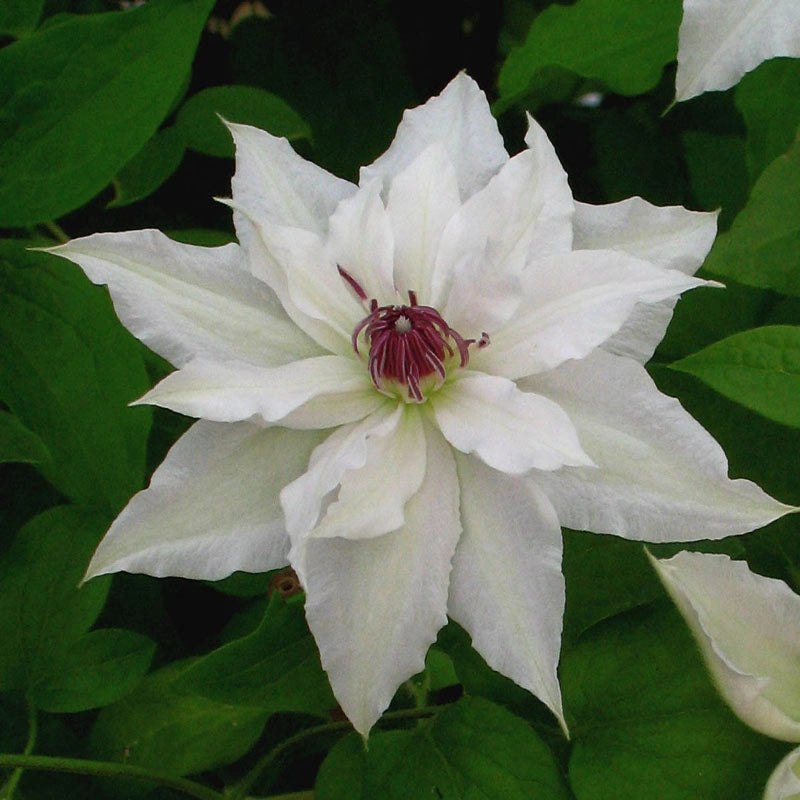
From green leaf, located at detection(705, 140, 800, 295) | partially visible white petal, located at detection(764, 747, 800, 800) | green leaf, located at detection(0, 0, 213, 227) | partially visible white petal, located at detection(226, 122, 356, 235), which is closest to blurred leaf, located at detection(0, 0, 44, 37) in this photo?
green leaf, located at detection(0, 0, 213, 227)

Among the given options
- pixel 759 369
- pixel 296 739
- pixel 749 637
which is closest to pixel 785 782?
pixel 749 637

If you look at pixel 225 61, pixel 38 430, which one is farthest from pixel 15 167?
pixel 225 61

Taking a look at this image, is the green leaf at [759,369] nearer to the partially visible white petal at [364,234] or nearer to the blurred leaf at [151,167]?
the partially visible white petal at [364,234]

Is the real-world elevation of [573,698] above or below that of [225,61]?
below

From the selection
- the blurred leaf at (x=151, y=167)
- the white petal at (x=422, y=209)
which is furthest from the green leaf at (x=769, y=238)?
the blurred leaf at (x=151, y=167)

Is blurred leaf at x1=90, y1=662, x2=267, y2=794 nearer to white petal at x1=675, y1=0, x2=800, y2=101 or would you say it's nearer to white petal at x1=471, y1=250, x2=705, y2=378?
white petal at x1=471, y1=250, x2=705, y2=378

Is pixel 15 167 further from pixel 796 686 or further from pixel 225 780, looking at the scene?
pixel 796 686
